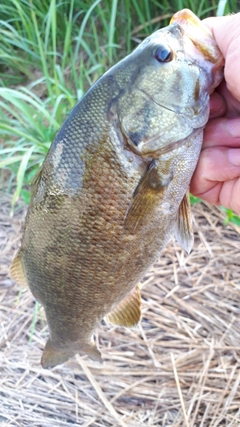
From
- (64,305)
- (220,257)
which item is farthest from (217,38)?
(220,257)

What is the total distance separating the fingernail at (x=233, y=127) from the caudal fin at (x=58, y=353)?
2.39ft

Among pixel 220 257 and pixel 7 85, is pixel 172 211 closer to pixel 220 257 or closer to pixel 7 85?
pixel 220 257

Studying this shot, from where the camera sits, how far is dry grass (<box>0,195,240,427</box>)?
1637 millimetres

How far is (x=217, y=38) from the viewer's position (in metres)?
0.96

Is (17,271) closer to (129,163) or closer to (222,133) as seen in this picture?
(129,163)

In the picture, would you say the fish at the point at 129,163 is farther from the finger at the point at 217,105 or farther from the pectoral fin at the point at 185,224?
the finger at the point at 217,105

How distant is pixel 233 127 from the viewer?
3.58 feet

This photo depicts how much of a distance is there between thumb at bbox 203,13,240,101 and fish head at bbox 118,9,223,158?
0.02m

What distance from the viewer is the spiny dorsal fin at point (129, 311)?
48.5 inches

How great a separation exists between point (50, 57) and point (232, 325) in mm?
1628

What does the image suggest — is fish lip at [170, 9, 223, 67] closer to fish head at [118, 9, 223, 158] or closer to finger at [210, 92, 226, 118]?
fish head at [118, 9, 223, 158]

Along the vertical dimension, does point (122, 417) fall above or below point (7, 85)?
below

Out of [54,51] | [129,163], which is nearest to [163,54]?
[129,163]

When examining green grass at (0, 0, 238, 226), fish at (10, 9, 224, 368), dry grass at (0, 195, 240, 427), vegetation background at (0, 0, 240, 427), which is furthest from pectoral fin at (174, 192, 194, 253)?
green grass at (0, 0, 238, 226)
